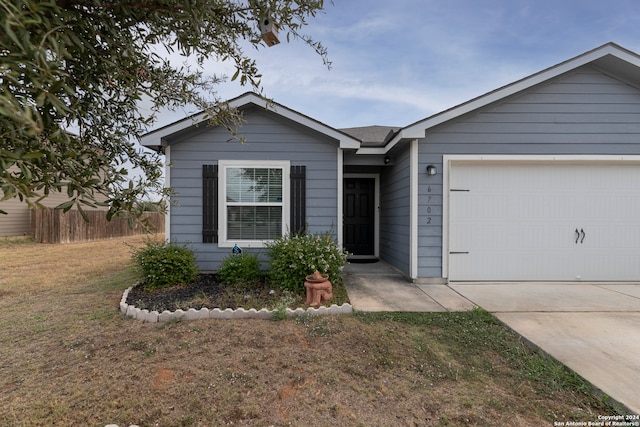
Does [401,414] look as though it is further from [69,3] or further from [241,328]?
[69,3]

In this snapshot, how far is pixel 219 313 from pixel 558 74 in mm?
6190

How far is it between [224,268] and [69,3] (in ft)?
13.4

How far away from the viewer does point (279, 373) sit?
2422mm

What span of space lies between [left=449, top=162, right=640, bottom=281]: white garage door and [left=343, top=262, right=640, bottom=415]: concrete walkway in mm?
288

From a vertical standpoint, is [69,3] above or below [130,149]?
above

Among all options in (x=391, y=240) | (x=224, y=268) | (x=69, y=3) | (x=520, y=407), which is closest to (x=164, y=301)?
(x=224, y=268)

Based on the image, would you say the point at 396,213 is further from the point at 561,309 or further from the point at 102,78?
the point at 102,78

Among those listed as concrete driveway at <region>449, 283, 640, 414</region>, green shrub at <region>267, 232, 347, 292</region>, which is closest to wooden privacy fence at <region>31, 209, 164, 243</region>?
green shrub at <region>267, 232, 347, 292</region>

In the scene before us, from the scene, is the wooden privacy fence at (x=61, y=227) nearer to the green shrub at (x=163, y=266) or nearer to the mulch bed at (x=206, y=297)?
the green shrub at (x=163, y=266)

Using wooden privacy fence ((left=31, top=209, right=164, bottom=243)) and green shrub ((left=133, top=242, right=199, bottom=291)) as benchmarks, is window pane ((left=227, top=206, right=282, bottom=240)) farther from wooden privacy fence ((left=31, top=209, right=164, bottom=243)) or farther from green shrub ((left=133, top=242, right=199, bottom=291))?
wooden privacy fence ((left=31, top=209, right=164, bottom=243))

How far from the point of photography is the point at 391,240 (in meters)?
6.50

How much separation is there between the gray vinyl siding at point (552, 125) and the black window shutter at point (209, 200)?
3608 millimetres

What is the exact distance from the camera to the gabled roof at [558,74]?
4574mm

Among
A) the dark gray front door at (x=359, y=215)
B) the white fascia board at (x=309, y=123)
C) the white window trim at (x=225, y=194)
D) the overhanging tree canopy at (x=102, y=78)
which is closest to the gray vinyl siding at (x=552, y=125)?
the white fascia board at (x=309, y=123)
